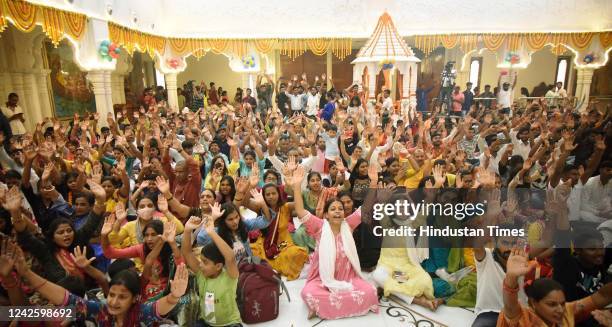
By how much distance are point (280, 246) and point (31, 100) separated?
8653 millimetres

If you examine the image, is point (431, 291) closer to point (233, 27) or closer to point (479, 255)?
point (479, 255)

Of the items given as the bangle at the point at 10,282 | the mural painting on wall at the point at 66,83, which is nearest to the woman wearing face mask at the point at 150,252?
the bangle at the point at 10,282

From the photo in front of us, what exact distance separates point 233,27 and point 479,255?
38.8 ft

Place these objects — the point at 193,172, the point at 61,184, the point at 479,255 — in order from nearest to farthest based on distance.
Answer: the point at 479,255
the point at 61,184
the point at 193,172

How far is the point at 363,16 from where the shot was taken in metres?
12.6

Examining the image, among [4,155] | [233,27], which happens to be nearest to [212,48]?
[233,27]

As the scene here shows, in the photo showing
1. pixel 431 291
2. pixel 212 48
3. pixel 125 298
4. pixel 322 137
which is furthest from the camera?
pixel 212 48

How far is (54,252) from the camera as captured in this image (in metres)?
2.52

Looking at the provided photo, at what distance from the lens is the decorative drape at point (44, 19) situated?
5.53 m

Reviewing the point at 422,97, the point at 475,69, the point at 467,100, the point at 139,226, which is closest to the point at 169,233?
the point at 139,226

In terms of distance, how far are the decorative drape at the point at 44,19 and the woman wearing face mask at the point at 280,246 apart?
5.16 metres

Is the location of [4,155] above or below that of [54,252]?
above

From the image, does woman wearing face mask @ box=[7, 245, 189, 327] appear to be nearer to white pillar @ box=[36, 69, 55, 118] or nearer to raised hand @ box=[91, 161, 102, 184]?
raised hand @ box=[91, 161, 102, 184]

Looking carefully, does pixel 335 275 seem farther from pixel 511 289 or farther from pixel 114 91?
pixel 114 91
